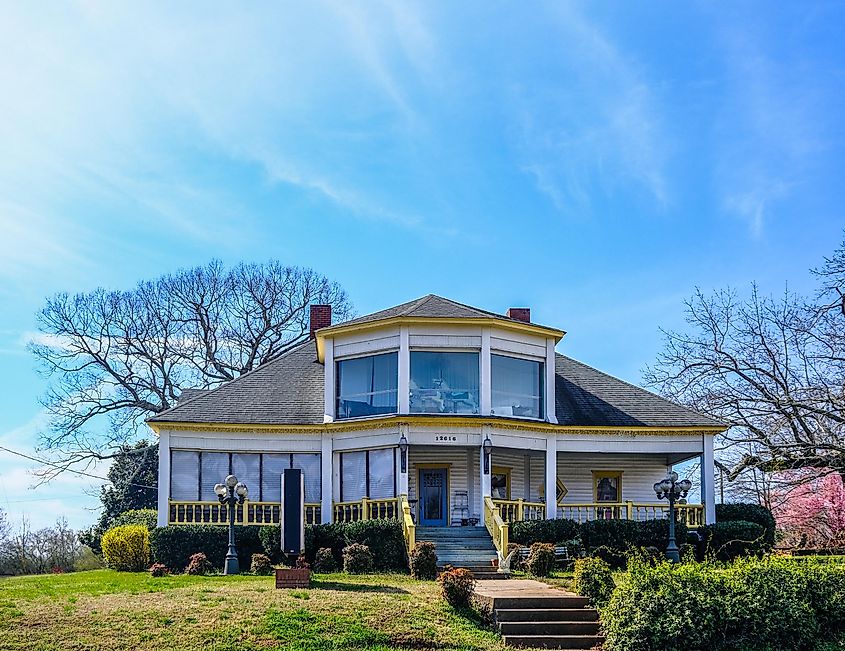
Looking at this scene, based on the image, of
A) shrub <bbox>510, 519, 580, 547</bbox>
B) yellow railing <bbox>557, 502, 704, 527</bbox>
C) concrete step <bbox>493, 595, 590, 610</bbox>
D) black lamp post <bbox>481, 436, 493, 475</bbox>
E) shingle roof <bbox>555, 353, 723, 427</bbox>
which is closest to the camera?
concrete step <bbox>493, 595, 590, 610</bbox>

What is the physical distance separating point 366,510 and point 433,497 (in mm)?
3004

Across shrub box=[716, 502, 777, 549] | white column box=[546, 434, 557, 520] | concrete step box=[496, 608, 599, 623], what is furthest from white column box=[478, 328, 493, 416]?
concrete step box=[496, 608, 599, 623]

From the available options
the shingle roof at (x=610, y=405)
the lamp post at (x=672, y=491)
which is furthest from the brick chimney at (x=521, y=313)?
the lamp post at (x=672, y=491)

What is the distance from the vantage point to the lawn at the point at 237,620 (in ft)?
56.2

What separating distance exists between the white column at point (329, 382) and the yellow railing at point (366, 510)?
Result: 2.72 meters

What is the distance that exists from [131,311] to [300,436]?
1915 centimetres

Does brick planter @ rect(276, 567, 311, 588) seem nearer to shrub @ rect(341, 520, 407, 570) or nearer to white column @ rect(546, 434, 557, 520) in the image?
shrub @ rect(341, 520, 407, 570)

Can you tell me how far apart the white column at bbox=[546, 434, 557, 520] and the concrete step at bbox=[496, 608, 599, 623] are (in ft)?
38.7

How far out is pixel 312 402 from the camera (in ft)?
108

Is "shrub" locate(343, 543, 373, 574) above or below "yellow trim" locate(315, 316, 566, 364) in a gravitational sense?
below

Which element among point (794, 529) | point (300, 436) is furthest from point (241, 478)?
point (794, 529)

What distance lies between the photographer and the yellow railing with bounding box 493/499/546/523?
2950 centimetres

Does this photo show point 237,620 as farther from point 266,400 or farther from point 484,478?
point 266,400

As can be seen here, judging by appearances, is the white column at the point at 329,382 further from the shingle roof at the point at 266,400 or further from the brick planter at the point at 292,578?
the brick planter at the point at 292,578
